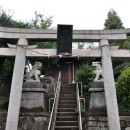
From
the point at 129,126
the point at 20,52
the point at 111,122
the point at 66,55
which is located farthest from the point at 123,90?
the point at 20,52

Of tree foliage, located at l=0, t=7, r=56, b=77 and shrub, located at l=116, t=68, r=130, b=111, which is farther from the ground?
tree foliage, located at l=0, t=7, r=56, b=77

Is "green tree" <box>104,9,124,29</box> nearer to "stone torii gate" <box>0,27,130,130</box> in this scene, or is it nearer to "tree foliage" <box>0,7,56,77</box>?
"tree foliage" <box>0,7,56,77</box>

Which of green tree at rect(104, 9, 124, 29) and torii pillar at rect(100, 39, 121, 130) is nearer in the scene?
torii pillar at rect(100, 39, 121, 130)

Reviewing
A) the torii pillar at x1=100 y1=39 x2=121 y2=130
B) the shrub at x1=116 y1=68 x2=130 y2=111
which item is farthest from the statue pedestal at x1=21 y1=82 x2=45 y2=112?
the shrub at x1=116 y1=68 x2=130 y2=111

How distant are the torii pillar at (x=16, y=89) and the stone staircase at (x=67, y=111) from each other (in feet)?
5.71

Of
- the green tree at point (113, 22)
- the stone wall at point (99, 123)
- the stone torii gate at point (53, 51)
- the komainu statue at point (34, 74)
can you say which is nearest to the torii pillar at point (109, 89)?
the stone torii gate at point (53, 51)

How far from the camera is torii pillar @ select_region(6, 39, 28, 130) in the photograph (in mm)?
8523

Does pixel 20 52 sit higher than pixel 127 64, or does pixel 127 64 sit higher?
pixel 127 64

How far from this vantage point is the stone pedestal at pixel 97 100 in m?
10.5

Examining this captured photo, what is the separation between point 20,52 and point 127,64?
29.7 ft

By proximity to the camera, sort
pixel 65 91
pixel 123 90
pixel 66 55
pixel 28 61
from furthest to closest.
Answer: pixel 28 61
pixel 65 91
pixel 123 90
pixel 66 55

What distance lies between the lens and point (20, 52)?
9.52 m

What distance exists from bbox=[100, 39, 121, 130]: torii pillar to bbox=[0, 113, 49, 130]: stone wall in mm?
2570

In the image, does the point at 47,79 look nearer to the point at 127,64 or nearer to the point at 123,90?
the point at 127,64
